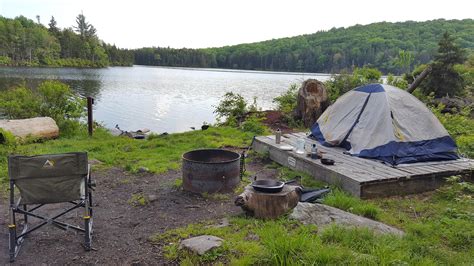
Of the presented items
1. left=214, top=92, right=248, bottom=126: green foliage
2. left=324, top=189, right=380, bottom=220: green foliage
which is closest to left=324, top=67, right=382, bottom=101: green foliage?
left=214, top=92, right=248, bottom=126: green foliage

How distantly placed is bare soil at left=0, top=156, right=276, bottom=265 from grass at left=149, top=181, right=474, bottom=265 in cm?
28

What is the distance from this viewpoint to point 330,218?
4023 millimetres

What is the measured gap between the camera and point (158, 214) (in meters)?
4.75

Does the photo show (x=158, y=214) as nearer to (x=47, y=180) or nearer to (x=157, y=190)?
(x=157, y=190)

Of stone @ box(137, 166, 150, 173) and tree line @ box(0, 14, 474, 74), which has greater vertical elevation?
tree line @ box(0, 14, 474, 74)

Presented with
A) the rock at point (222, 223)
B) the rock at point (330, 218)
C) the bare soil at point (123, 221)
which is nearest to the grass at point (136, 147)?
the bare soil at point (123, 221)

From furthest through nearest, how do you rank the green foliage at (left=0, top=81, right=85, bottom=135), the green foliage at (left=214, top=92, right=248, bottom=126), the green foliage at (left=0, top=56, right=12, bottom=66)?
the green foliage at (left=0, top=56, right=12, bottom=66), the green foliage at (left=214, top=92, right=248, bottom=126), the green foliage at (left=0, top=81, right=85, bottom=135)

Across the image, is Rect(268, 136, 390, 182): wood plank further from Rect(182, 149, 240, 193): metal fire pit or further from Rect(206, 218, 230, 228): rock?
Rect(206, 218, 230, 228): rock

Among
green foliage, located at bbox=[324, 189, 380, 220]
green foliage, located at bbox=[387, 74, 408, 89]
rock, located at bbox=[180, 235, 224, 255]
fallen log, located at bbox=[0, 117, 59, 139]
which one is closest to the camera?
rock, located at bbox=[180, 235, 224, 255]

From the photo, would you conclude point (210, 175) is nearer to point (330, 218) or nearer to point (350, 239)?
point (330, 218)

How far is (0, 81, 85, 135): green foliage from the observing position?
35.1 ft

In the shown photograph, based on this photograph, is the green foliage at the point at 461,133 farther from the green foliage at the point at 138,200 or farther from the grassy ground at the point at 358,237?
the green foliage at the point at 138,200

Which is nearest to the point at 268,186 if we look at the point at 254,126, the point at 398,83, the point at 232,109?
the point at 254,126

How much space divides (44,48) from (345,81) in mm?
76946
